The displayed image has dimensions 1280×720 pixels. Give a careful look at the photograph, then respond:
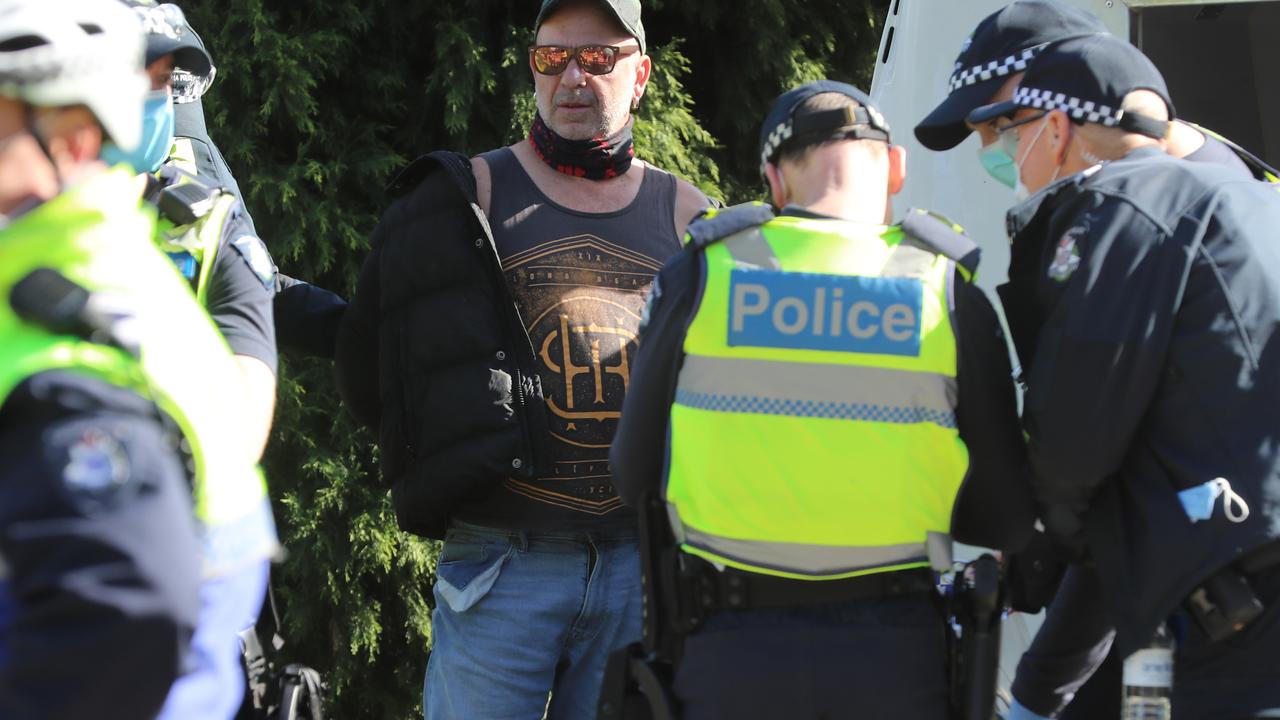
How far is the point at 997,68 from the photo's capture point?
2.53m

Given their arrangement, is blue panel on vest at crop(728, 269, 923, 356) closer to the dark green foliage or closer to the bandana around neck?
the bandana around neck

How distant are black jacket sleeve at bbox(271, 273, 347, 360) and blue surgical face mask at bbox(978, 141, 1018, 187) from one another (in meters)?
1.46

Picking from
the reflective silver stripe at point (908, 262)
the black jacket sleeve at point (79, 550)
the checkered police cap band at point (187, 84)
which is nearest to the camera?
the black jacket sleeve at point (79, 550)

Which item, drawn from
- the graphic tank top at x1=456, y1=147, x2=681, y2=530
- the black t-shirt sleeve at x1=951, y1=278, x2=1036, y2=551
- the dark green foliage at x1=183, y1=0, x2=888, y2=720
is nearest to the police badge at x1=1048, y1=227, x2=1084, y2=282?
the black t-shirt sleeve at x1=951, y1=278, x2=1036, y2=551

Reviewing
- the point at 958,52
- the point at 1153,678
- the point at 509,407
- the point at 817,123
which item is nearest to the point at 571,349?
the point at 509,407

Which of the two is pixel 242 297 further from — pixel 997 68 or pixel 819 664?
pixel 997 68

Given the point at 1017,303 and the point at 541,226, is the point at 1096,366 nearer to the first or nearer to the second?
the point at 1017,303

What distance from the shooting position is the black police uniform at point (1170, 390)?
6.75ft

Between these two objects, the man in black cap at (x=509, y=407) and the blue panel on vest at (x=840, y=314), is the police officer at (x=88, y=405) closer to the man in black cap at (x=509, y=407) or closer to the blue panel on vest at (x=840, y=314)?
the blue panel on vest at (x=840, y=314)

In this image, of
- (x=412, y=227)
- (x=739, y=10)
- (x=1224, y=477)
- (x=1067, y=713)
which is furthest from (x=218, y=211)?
(x=739, y=10)

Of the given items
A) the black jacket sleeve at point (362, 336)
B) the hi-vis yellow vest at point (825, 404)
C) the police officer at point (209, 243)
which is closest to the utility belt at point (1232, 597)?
the hi-vis yellow vest at point (825, 404)

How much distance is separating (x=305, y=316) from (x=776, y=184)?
46.2 inches

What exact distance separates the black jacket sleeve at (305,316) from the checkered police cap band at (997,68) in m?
1.45

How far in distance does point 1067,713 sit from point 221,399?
6.66 ft
